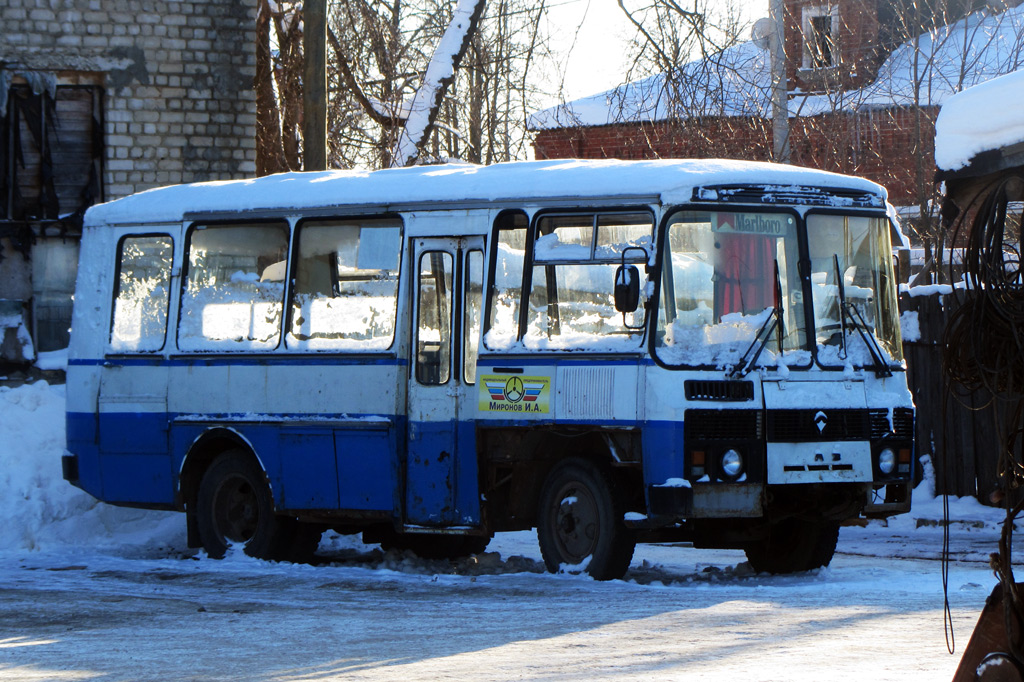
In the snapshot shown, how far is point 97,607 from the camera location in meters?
9.96

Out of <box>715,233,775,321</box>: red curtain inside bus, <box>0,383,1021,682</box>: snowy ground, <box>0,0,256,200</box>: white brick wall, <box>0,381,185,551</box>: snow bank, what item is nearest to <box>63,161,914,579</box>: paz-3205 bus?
<box>715,233,775,321</box>: red curtain inside bus

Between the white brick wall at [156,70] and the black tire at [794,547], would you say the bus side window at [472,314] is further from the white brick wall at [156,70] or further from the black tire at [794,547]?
the white brick wall at [156,70]

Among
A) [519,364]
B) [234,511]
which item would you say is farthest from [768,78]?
[519,364]

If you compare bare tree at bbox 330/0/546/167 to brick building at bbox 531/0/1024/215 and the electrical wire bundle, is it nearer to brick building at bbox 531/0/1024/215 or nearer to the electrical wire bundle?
brick building at bbox 531/0/1024/215

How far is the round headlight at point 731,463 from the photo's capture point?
408 inches

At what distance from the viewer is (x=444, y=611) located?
31.0 feet

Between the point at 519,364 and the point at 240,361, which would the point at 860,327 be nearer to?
the point at 519,364

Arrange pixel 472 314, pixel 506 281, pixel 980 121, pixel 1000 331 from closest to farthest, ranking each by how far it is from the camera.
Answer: pixel 980 121 < pixel 1000 331 < pixel 506 281 < pixel 472 314

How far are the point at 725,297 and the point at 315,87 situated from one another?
8.00 meters

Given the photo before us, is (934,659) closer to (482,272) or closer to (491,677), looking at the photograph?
(491,677)

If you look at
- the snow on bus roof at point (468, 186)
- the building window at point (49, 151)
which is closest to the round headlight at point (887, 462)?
the snow on bus roof at point (468, 186)

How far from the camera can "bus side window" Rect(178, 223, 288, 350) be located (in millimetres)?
12547

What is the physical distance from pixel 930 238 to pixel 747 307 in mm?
10003

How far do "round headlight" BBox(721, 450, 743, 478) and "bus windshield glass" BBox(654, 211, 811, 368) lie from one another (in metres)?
0.56
